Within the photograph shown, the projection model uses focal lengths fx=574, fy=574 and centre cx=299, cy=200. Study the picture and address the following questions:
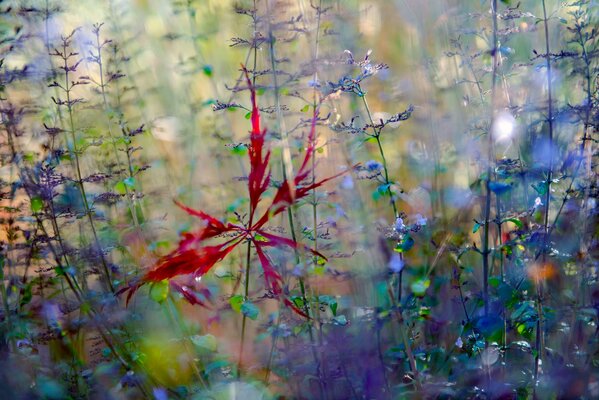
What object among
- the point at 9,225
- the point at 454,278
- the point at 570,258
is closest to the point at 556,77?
the point at 570,258

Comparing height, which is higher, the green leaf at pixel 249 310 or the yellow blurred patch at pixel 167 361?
the yellow blurred patch at pixel 167 361

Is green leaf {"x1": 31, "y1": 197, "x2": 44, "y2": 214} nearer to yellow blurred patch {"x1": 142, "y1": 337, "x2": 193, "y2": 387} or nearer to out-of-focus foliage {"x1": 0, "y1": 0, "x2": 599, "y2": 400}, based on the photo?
out-of-focus foliage {"x1": 0, "y1": 0, "x2": 599, "y2": 400}

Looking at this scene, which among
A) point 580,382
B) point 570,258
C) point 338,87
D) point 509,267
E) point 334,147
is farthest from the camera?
point 334,147

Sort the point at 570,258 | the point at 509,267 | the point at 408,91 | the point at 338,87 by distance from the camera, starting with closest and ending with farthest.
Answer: the point at 338,87, the point at 570,258, the point at 509,267, the point at 408,91

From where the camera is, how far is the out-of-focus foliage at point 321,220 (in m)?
1.19

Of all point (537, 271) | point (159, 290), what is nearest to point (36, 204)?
point (159, 290)

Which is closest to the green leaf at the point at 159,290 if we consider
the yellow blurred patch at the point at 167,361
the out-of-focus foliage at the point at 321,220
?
the out-of-focus foliage at the point at 321,220

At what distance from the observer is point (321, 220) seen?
63.6 inches

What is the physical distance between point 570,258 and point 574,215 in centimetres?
11

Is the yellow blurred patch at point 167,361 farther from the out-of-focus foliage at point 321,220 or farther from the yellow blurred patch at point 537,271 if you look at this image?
the yellow blurred patch at point 537,271

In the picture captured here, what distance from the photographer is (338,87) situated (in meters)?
1.15

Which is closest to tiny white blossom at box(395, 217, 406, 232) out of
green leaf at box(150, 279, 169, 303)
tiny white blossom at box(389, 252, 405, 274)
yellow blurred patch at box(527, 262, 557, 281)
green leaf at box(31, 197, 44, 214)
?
tiny white blossom at box(389, 252, 405, 274)

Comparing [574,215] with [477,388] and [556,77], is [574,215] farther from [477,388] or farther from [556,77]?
[477,388]

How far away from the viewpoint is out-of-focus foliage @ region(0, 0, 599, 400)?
1193 mm
